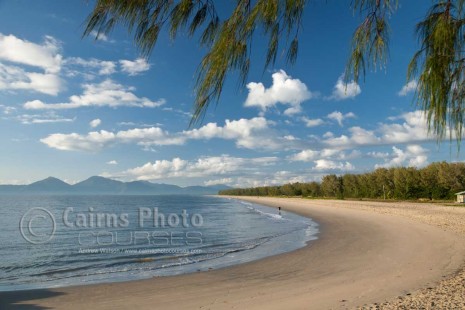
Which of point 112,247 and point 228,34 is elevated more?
point 228,34

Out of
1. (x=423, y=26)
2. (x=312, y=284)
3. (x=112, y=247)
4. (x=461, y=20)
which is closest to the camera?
(x=461, y=20)

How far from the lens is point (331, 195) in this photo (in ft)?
341

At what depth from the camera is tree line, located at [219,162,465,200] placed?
5869 centimetres

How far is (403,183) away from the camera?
68.8 m

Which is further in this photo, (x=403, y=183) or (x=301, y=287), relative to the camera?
(x=403, y=183)

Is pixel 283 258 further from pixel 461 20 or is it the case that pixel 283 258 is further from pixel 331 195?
pixel 331 195

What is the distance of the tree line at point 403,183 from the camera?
193 ft

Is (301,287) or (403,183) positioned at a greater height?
(403,183)

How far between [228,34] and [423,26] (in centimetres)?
236

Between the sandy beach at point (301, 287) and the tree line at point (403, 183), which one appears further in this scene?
the tree line at point (403, 183)

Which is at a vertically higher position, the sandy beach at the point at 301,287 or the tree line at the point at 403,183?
the tree line at the point at 403,183

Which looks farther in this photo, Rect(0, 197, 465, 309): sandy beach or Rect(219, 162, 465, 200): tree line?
Rect(219, 162, 465, 200): tree line

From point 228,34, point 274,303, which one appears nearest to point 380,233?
point 274,303

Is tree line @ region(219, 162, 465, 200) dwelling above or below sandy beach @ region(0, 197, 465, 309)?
above
